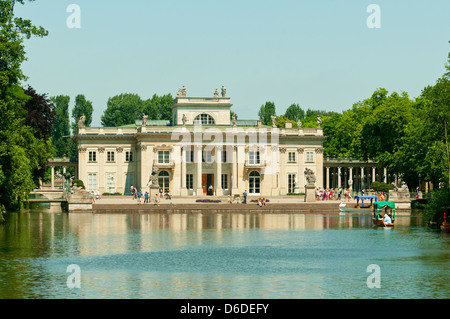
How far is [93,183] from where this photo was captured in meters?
96.8

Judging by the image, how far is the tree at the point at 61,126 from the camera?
133750 millimetres

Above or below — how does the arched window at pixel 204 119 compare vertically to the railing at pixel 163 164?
above

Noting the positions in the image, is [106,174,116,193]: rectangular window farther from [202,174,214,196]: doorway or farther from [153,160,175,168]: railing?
[202,174,214,196]: doorway

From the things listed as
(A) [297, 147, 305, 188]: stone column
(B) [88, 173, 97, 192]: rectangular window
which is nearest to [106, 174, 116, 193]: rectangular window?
(B) [88, 173, 97, 192]: rectangular window

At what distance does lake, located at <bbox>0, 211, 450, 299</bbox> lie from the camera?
2470 centimetres

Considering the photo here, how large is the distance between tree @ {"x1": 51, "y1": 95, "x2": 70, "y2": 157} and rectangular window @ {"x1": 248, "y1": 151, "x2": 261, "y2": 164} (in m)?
46.3

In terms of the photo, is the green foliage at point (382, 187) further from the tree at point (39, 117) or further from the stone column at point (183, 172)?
the tree at point (39, 117)

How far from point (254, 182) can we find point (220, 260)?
64.3 meters

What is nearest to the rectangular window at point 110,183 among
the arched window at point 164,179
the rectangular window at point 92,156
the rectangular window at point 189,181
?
the rectangular window at point 92,156

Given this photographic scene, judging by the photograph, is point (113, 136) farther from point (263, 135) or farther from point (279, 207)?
point (279, 207)

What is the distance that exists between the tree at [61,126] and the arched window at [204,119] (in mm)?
41321

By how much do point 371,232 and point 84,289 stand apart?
24302 millimetres

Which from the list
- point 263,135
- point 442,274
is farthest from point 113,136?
point 442,274
